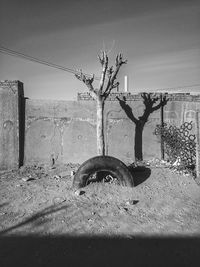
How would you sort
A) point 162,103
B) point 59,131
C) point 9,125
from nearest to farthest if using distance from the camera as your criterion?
point 9,125 < point 59,131 < point 162,103

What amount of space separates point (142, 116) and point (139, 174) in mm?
2891

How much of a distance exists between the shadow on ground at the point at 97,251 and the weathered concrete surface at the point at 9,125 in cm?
452

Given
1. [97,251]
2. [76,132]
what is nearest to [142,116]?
[76,132]

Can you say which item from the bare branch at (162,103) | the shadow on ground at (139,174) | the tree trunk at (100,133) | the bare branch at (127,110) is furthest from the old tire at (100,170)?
the bare branch at (162,103)

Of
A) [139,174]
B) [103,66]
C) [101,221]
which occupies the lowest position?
[101,221]

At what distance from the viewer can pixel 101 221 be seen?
205 inches

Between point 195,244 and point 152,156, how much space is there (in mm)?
5622

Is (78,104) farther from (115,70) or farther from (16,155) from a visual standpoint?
(16,155)

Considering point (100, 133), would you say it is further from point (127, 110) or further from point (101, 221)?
point (101, 221)

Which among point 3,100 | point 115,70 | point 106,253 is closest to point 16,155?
point 3,100

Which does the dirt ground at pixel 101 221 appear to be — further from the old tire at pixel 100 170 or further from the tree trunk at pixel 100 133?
the tree trunk at pixel 100 133

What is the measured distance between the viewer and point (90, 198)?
20.4ft

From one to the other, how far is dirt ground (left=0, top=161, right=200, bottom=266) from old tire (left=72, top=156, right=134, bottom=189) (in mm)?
225

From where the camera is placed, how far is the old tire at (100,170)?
21.9 feet
